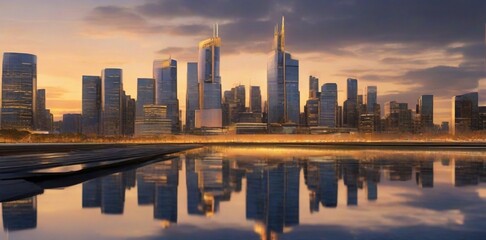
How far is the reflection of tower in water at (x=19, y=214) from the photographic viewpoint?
14891mm

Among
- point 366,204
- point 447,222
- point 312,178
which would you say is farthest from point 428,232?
point 312,178

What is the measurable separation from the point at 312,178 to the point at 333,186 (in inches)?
184

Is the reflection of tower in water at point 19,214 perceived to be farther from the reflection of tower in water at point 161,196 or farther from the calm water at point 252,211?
the reflection of tower in water at point 161,196

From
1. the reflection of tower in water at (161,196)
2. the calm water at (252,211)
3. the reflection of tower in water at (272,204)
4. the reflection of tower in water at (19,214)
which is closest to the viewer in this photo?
the calm water at (252,211)

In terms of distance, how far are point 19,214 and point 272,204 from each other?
9.86 meters

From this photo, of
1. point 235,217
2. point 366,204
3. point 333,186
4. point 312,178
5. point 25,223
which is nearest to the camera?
point 25,223

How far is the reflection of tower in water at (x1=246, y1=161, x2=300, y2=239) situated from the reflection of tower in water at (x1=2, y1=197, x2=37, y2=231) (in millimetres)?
7497

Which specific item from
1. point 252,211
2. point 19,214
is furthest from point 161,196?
point 19,214

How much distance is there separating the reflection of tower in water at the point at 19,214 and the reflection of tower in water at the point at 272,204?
24.6ft

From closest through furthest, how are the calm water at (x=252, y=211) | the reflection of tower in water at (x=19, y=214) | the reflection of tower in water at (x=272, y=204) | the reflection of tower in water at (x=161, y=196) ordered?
the calm water at (x=252, y=211)
the reflection of tower in water at (x=19, y=214)
the reflection of tower in water at (x=272, y=204)
the reflection of tower in water at (x=161, y=196)

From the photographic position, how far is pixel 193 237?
535 inches

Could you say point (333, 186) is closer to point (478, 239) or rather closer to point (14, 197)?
point (478, 239)

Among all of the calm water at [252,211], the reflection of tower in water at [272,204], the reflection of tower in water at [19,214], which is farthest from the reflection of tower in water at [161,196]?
the reflection of tower in water at [19,214]

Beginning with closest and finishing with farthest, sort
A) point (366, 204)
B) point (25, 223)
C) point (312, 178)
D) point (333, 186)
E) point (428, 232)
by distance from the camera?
point (428, 232) < point (25, 223) < point (366, 204) < point (333, 186) < point (312, 178)
